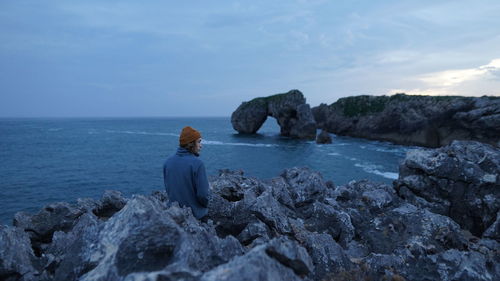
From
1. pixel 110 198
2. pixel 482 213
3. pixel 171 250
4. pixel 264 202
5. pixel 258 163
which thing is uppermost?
pixel 171 250

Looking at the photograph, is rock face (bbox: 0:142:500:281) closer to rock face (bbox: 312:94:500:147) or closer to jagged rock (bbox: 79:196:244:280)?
jagged rock (bbox: 79:196:244:280)

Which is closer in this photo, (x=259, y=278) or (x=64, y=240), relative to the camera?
(x=259, y=278)

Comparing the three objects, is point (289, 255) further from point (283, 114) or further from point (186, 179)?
point (283, 114)

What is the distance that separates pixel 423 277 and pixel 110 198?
11.6 m

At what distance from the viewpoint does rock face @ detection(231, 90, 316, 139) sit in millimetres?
89119

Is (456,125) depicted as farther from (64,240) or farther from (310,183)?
(64,240)

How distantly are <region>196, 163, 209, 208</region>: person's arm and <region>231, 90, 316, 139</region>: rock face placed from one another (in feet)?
272

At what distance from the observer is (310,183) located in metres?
15.3

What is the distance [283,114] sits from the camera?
97.4m

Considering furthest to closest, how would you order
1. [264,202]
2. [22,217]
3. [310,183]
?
[310,183], [22,217], [264,202]

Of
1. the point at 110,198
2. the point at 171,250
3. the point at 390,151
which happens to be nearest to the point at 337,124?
the point at 390,151

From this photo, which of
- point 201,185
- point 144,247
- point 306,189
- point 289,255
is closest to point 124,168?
point 306,189

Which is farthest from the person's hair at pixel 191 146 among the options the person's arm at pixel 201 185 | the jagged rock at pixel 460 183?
the jagged rock at pixel 460 183

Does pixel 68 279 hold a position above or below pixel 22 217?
above
